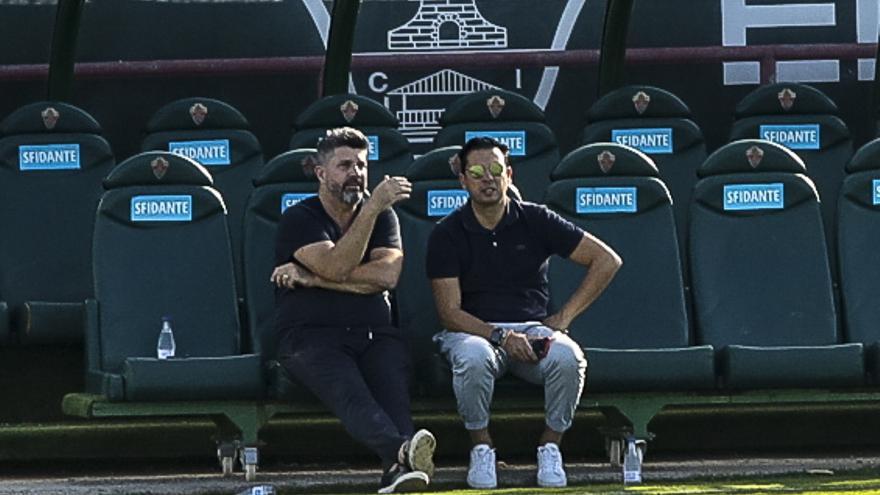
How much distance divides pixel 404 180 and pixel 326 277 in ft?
1.54

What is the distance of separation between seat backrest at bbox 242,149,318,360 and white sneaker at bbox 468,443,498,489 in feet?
3.49

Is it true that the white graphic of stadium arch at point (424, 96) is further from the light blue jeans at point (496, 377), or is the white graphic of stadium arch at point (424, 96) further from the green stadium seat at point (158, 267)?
the light blue jeans at point (496, 377)

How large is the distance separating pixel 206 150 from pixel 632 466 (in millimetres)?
2553

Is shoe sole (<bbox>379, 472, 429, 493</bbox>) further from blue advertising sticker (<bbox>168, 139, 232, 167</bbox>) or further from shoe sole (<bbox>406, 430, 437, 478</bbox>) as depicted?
blue advertising sticker (<bbox>168, 139, 232, 167</bbox>)

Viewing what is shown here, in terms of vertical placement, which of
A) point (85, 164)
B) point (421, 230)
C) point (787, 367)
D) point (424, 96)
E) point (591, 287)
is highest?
point (424, 96)

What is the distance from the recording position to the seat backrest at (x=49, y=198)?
985cm

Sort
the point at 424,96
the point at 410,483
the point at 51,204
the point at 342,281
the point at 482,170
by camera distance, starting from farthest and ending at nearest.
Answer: the point at 424,96
the point at 51,204
the point at 482,170
the point at 342,281
the point at 410,483

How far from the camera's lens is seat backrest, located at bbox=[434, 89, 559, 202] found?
33.6 ft

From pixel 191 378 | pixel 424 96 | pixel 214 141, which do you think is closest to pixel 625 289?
pixel 191 378

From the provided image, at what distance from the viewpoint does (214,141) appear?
10.3 metres

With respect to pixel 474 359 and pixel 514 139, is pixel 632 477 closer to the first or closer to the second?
pixel 474 359

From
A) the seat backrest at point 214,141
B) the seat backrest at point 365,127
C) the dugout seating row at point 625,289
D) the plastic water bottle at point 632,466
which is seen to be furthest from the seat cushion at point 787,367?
the seat backrest at point 214,141

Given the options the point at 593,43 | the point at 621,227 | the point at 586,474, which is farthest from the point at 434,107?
the point at 586,474

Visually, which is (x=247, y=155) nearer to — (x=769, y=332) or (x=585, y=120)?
(x=585, y=120)
